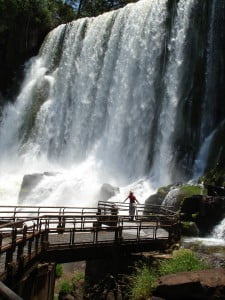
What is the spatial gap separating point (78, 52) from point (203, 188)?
27.5 metres

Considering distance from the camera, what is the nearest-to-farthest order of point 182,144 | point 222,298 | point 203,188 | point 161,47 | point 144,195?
point 222,298
point 203,188
point 144,195
point 182,144
point 161,47

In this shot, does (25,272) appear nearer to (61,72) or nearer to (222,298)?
(222,298)

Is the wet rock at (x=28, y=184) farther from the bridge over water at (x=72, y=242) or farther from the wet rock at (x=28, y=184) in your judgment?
the bridge over water at (x=72, y=242)

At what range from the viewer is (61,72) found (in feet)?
159

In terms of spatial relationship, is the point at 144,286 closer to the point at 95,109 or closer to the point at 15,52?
the point at 95,109

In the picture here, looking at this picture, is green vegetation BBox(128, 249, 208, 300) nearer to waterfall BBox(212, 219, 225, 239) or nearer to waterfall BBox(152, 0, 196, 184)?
waterfall BBox(212, 219, 225, 239)

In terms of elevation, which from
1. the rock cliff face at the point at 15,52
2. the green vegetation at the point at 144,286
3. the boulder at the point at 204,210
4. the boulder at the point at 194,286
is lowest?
the green vegetation at the point at 144,286

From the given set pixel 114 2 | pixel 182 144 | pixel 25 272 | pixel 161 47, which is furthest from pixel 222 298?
pixel 114 2

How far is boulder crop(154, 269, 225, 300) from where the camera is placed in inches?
371

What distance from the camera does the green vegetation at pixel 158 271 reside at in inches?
445

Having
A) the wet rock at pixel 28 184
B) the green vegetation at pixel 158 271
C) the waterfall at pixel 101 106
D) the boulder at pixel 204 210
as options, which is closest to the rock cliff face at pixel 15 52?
the waterfall at pixel 101 106

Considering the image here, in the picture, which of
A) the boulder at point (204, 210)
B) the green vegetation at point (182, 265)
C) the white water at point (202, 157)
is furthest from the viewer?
the white water at point (202, 157)

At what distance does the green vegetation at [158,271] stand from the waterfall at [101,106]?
58.1ft

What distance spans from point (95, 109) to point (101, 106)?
0.67 m
